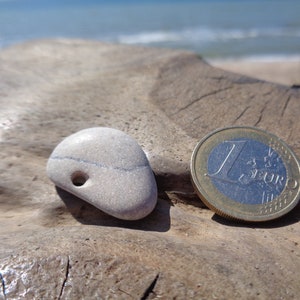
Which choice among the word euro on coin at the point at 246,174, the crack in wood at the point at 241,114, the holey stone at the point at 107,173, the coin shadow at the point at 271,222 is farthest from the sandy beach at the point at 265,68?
the holey stone at the point at 107,173

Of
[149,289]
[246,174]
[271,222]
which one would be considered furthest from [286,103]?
[149,289]

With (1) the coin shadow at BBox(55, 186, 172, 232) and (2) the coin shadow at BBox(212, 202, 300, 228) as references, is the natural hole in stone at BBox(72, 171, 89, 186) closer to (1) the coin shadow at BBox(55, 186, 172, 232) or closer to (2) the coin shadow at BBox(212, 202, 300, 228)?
(1) the coin shadow at BBox(55, 186, 172, 232)

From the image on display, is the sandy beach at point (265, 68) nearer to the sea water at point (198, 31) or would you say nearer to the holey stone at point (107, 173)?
the sea water at point (198, 31)

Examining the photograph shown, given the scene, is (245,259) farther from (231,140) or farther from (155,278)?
(231,140)

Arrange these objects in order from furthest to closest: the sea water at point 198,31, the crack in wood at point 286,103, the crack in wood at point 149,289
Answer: the sea water at point 198,31
the crack in wood at point 286,103
the crack in wood at point 149,289

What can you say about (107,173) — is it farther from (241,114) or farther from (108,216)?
(241,114)

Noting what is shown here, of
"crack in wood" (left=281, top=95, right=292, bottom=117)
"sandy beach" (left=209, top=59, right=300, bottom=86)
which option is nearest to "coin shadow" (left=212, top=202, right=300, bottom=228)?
"crack in wood" (left=281, top=95, right=292, bottom=117)
